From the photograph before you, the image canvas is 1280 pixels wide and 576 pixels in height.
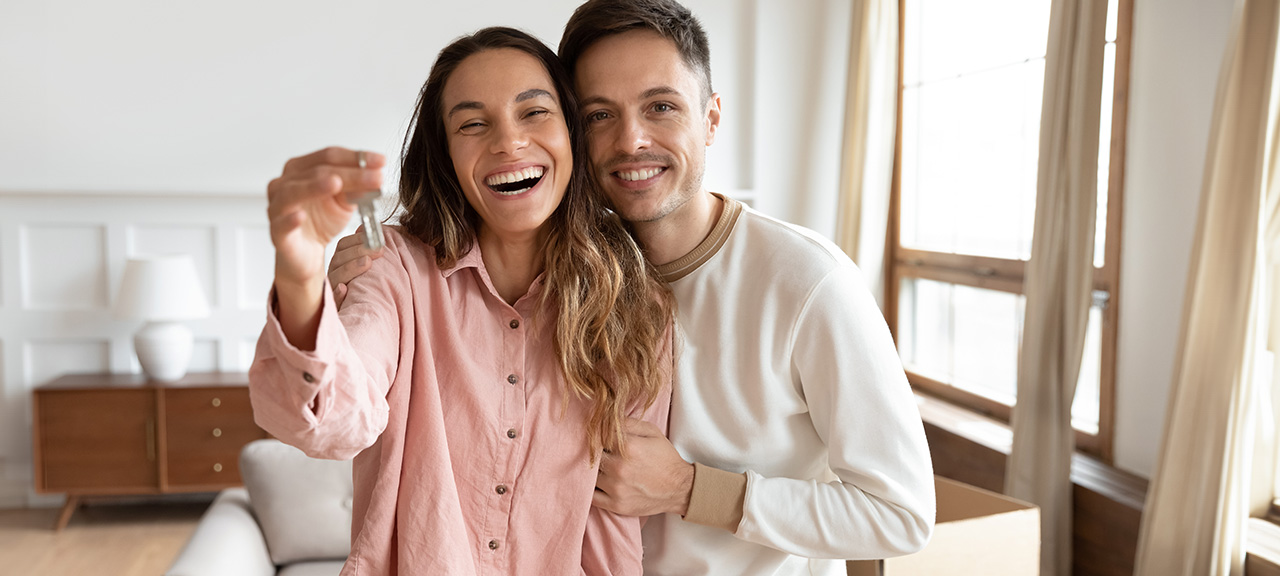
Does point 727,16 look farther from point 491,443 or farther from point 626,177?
point 491,443

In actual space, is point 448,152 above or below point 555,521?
Result: above

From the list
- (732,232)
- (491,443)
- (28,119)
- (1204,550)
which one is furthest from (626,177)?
(28,119)

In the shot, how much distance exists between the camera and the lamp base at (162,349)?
13.4 feet

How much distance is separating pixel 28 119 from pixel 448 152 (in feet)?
12.8

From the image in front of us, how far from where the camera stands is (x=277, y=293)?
89 cm

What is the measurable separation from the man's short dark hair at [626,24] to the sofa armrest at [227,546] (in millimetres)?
1550

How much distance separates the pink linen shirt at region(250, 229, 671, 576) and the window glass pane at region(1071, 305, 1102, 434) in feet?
6.67

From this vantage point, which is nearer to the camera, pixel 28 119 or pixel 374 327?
pixel 374 327

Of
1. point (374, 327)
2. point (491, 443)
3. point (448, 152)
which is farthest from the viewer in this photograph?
point (448, 152)

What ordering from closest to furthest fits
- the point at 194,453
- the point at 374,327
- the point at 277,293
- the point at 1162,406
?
the point at 277,293, the point at 374,327, the point at 1162,406, the point at 194,453

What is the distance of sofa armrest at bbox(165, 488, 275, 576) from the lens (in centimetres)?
224

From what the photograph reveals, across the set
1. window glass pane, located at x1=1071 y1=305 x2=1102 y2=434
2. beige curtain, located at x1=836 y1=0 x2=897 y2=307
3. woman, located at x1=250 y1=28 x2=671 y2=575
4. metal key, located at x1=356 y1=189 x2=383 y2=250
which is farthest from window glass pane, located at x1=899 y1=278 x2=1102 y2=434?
metal key, located at x1=356 y1=189 x2=383 y2=250

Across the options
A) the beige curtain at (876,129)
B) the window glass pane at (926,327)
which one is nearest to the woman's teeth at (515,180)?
the window glass pane at (926,327)

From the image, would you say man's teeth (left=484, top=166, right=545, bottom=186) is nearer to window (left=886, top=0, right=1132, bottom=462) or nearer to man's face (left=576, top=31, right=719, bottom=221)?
man's face (left=576, top=31, right=719, bottom=221)
